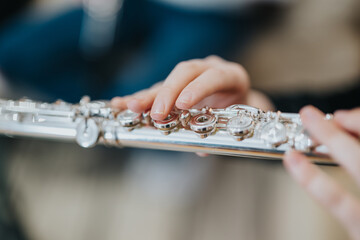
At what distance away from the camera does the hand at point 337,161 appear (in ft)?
0.85

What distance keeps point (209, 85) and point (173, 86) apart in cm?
6

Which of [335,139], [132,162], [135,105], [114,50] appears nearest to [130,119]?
[135,105]

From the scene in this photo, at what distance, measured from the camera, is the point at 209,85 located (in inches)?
15.3

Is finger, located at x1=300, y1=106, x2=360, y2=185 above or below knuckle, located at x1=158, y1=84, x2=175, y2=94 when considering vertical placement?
below

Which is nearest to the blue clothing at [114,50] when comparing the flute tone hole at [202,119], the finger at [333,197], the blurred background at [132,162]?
the blurred background at [132,162]

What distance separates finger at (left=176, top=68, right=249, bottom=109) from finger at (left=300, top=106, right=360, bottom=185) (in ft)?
0.44

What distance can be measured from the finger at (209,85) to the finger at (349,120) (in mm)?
171

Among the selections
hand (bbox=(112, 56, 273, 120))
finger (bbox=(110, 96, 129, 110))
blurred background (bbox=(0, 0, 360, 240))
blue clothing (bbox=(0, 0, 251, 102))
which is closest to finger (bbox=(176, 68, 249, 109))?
hand (bbox=(112, 56, 273, 120))

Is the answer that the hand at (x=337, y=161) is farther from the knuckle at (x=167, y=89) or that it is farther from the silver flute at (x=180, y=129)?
the knuckle at (x=167, y=89)

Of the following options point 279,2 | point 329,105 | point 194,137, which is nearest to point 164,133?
point 194,137

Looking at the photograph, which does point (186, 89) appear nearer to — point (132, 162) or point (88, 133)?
point (88, 133)

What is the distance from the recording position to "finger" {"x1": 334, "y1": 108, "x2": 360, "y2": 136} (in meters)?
0.30

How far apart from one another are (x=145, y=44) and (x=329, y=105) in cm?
72

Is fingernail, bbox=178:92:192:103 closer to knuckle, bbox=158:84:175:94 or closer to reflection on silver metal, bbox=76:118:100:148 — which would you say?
knuckle, bbox=158:84:175:94
